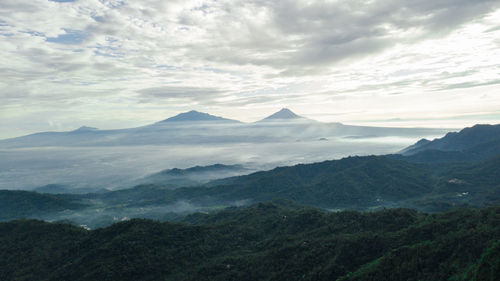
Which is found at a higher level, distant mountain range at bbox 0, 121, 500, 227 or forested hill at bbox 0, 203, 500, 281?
forested hill at bbox 0, 203, 500, 281

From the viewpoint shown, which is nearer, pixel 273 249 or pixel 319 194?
pixel 273 249

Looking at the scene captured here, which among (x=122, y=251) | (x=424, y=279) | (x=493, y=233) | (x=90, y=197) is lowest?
(x=90, y=197)

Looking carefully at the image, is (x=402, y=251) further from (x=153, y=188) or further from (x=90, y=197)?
(x=90, y=197)

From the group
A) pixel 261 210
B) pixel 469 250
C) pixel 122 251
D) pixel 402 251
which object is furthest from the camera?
pixel 261 210

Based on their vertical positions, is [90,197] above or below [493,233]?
below

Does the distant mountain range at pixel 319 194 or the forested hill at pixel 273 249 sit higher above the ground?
the forested hill at pixel 273 249

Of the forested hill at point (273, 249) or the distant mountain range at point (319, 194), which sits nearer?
the forested hill at point (273, 249)

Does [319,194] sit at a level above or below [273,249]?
below

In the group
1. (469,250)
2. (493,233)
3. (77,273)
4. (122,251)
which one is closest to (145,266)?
(122,251)
